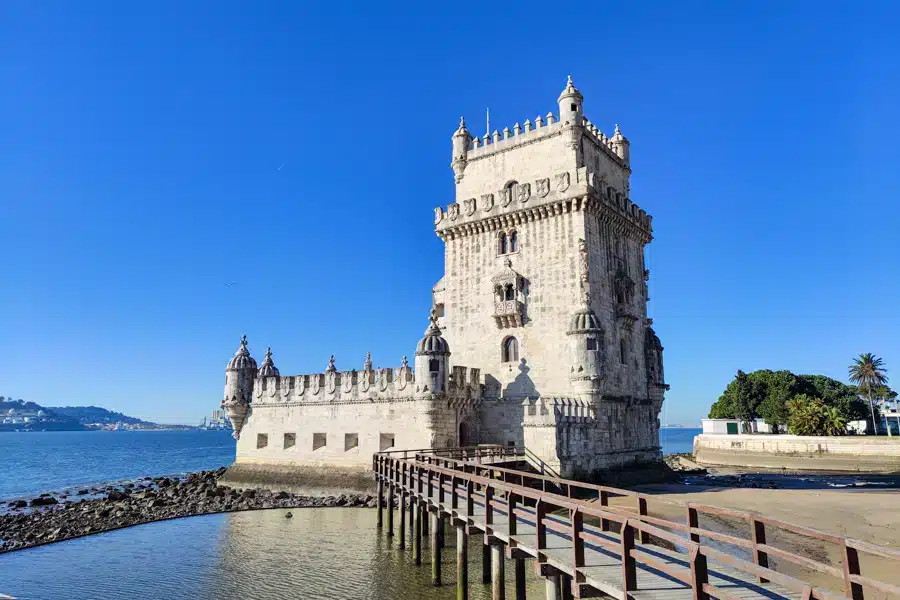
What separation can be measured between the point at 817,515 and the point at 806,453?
1377 inches

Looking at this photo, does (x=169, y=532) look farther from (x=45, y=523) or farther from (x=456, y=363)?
(x=456, y=363)

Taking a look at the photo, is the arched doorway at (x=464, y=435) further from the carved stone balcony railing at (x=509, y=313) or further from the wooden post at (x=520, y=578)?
the wooden post at (x=520, y=578)

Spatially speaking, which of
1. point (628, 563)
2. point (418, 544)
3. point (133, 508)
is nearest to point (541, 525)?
point (628, 563)

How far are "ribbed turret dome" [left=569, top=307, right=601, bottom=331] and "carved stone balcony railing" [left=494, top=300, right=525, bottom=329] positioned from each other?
139 inches

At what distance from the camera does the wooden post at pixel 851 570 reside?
6980 mm

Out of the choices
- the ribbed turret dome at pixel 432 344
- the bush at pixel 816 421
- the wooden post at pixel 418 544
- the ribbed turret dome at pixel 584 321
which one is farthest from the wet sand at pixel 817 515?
the bush at pixel 816 421

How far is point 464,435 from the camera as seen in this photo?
3406 centimetres

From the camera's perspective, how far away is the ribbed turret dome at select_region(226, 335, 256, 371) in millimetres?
40688

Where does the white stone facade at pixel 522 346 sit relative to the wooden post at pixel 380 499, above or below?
above

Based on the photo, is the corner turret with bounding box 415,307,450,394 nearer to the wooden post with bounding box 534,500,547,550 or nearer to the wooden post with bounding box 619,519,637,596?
the wooden post with bounding box 534,500,547,550

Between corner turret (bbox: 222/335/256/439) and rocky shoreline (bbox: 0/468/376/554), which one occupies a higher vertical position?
corner turret (bbox: 222/335/256/439)

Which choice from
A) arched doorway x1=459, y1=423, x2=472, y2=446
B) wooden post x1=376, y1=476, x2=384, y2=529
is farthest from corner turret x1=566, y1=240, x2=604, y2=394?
wooden post x1=376, y1=476, x2=384, y2=529

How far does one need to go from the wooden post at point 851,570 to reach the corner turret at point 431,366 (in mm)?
24984

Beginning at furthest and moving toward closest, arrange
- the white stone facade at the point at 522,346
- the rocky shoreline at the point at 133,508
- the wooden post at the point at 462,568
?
the white stone facade at the point at 522,346 < the rocky shoreline at the point at 133,508 < the wooden post at the point at 462,568
